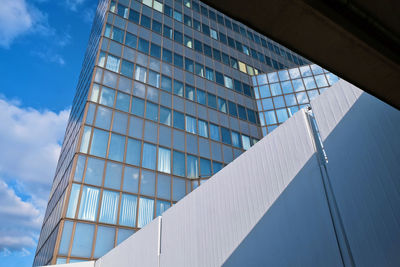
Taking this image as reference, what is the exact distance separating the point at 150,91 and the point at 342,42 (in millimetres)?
21092

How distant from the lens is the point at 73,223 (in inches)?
622

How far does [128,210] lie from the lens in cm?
1759

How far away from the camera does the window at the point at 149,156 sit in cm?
1964

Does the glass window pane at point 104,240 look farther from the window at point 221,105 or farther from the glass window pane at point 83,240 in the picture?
the window at point 221,105

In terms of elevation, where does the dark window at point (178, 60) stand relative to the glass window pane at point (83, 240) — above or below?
above

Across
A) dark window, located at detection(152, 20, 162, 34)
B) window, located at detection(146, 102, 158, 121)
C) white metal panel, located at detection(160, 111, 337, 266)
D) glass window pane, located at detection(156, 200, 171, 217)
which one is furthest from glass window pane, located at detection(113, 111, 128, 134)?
white metal panel, located at detection(160, 111, 337, 266)

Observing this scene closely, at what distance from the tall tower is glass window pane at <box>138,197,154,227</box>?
6 centimetres

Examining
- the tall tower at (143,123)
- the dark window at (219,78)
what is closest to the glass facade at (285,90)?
the tall tower at (143,123)

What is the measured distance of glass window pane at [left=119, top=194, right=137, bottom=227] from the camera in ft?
56.5

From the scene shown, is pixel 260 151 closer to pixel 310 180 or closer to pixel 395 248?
pixel 310 180

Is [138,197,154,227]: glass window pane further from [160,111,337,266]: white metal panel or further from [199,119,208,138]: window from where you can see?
[160,111,337,266]: white metal panel

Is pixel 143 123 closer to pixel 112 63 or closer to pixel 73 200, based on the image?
pixel 112 63

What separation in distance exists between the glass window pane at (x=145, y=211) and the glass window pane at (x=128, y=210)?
38cm

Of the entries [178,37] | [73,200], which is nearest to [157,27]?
[178,37]
